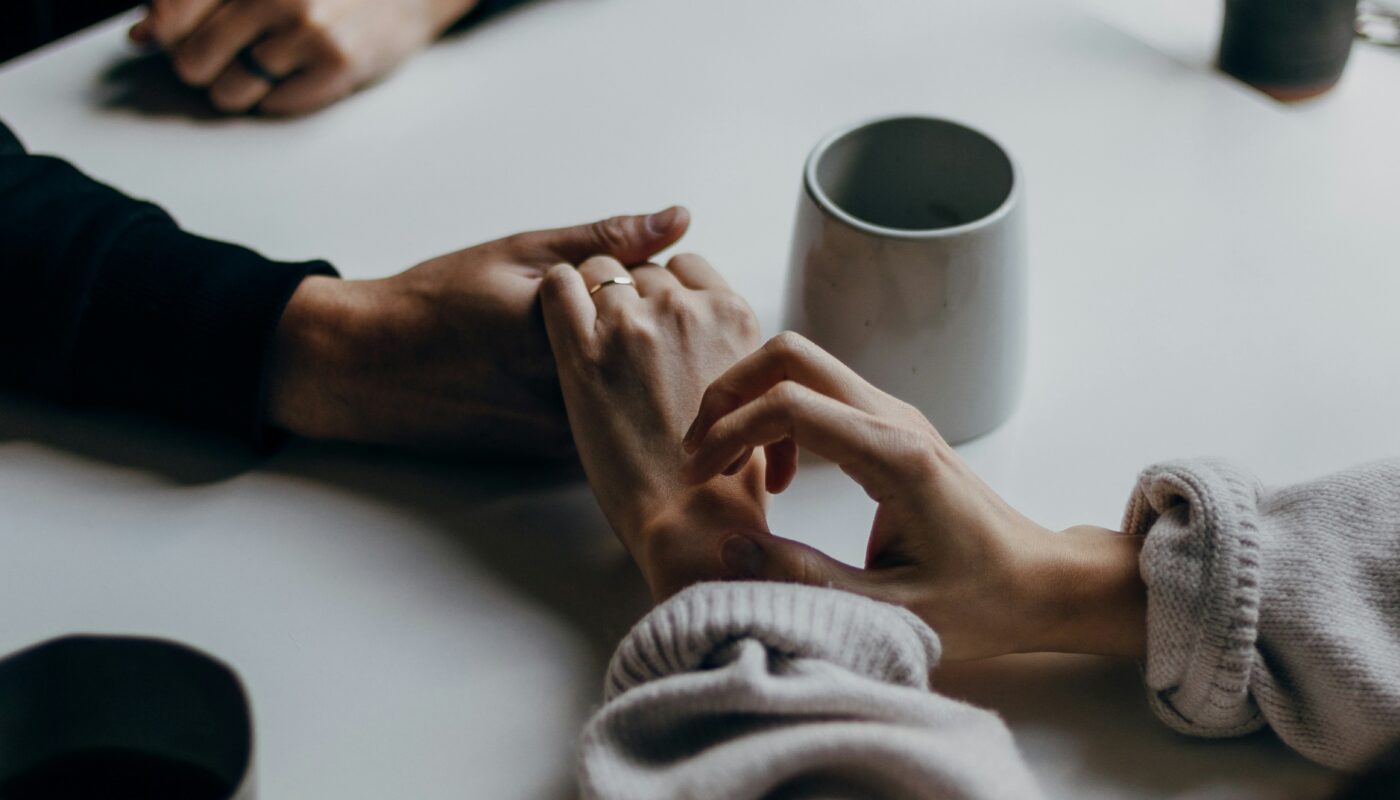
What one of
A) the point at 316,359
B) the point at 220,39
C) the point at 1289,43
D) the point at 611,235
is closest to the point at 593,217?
the point at 611,235

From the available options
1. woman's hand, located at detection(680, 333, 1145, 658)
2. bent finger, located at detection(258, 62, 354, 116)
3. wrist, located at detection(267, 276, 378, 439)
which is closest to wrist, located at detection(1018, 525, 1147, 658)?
woman's hand, located at detection(680, 333, 1145, 658)

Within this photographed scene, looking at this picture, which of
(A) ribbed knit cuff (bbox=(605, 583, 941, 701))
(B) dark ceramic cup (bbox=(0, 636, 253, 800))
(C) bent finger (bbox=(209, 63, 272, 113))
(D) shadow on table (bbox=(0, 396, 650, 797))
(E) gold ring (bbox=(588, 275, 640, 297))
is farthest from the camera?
(C) bent finger (bbox=(209, 63, 272, 113))

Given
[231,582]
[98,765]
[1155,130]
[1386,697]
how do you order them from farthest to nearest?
[1155,130], [231,582], [1386,697], [98,765]

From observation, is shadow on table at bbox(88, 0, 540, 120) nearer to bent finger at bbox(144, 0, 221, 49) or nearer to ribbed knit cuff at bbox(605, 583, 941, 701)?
bent finger at bbox(144, 0, 221, 49)

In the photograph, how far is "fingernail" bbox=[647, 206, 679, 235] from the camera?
687 mm

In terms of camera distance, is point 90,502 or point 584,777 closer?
point 584,777

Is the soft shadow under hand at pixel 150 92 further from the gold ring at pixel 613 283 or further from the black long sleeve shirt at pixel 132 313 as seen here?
the gold ring at pixel 613 283

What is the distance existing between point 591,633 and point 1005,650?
173 mm

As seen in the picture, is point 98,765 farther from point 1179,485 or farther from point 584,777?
point 1179,485

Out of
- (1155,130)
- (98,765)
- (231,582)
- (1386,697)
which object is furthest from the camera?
(1155,130)

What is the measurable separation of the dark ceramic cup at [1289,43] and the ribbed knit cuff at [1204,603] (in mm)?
566

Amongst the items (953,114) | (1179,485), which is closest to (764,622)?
(1179,485)

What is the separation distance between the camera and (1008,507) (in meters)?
0.54

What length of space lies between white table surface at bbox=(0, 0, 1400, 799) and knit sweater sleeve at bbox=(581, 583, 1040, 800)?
60 millimetres
